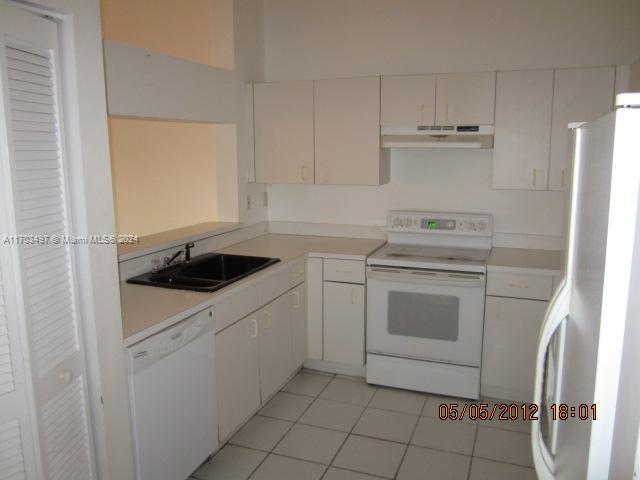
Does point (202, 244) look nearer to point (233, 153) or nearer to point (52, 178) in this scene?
point (233, 153)

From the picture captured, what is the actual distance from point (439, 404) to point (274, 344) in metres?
1.13

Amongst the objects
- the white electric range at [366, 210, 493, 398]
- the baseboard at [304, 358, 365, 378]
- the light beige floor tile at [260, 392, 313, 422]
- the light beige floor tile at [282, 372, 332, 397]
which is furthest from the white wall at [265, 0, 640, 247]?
the light beige floor tile at [260, 392, 313, 422]

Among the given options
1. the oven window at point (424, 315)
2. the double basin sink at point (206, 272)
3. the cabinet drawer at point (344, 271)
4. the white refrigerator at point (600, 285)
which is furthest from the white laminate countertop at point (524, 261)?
the white refrigerator at point (600, 285)

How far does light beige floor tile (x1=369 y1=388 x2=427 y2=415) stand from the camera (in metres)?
3.38

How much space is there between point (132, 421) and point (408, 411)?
1825 millimetres

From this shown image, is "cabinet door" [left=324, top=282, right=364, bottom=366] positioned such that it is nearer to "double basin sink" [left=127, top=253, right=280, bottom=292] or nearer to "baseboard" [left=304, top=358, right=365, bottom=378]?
"baseboard" [left=304, top=358, right=365, bottom=378]

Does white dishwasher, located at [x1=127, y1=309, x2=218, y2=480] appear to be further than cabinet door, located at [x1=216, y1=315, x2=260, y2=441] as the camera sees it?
No

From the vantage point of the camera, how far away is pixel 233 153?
3.95 m

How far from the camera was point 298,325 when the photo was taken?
368 cm

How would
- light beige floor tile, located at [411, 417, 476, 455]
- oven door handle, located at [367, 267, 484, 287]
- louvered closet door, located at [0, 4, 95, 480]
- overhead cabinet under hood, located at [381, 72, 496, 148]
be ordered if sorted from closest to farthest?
louvered closet door, located at [0, 4, 95, 480] < light beige floor tile, located at [411, 417, 476, 455] < oven door handle, located at [367, 267, 484, 287] < overhead cabinet under hood, located at [381, 72, 496, 148]

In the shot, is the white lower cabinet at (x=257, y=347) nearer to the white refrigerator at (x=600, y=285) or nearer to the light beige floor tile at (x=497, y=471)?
the light beige floor tile at (x=497, y=471)

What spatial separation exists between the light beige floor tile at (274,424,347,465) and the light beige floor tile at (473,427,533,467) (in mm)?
774

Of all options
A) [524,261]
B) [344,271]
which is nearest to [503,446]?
[524,261]

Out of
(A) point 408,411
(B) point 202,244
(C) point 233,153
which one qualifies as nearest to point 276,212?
(C) point 233,153
